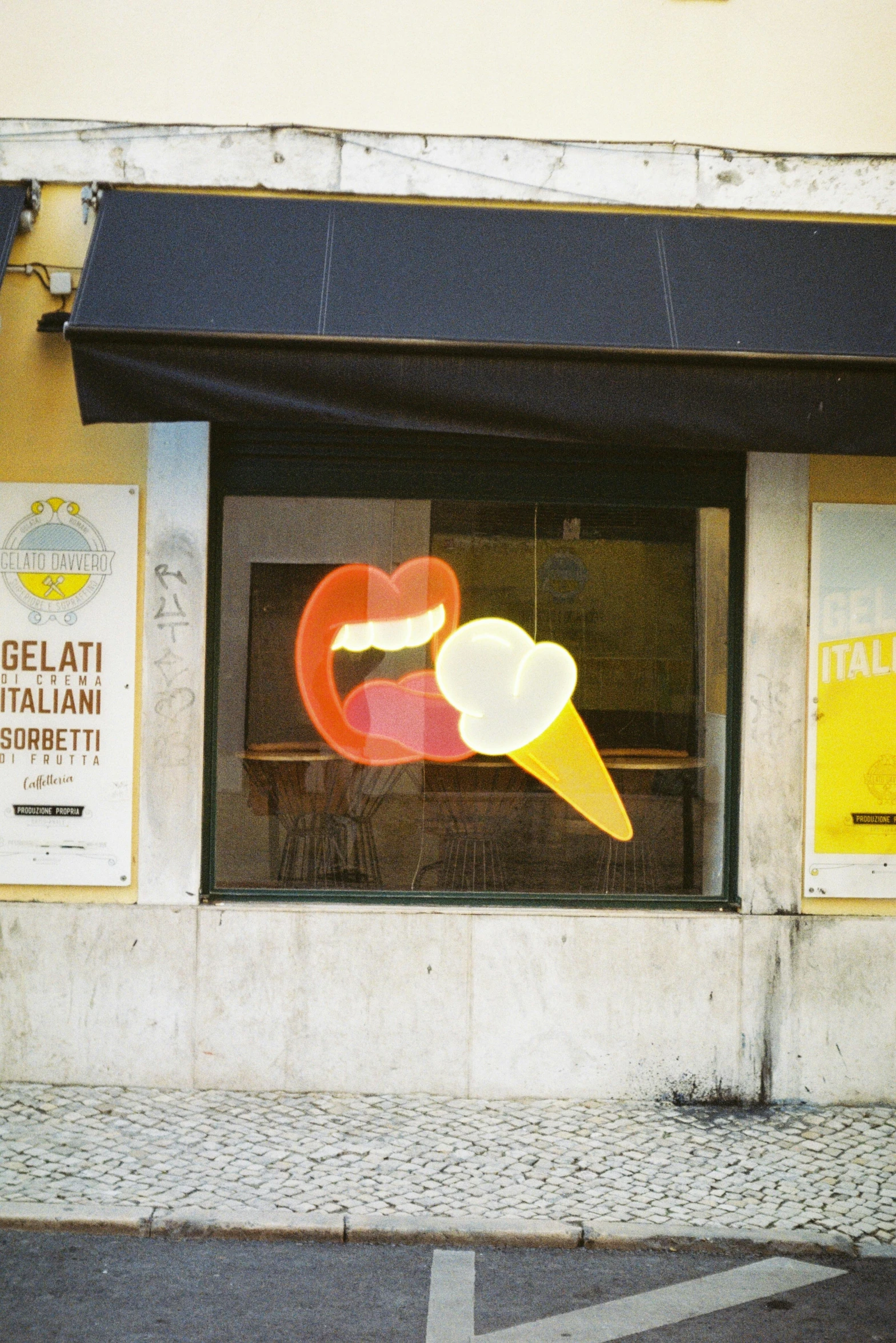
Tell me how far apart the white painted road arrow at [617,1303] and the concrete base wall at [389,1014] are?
1.61 metres

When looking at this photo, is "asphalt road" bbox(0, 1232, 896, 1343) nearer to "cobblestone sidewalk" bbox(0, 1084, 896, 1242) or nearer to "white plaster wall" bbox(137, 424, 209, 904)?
"cobblestone sidewalk" bbox(0, 1084, 896, 1242)

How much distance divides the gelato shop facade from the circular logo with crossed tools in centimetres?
2

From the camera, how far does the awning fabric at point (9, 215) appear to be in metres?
5.66

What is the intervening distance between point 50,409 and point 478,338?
7.11 ft

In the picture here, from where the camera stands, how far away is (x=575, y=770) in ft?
21.2

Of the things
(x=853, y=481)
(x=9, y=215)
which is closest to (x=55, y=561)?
(x=9, y=215)

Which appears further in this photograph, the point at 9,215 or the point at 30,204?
the point at 30,204

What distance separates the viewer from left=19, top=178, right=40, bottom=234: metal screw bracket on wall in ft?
19.7

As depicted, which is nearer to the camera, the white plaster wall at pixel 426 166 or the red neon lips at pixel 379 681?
the white plaster wall at pixel 426 166

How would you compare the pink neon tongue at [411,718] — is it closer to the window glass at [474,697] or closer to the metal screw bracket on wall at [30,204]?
the window glass at [474,697]

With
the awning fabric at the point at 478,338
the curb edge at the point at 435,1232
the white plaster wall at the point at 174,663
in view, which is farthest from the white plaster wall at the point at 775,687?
the white plaster wall at the point at 174,663

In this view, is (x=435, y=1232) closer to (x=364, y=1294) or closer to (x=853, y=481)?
(x=364, y=1294)

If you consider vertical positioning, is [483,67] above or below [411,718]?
above

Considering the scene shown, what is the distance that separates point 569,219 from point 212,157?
1.72 meters
